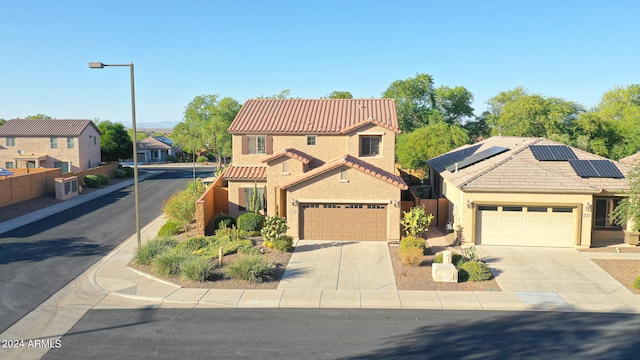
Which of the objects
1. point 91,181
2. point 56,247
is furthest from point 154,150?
point 56,247

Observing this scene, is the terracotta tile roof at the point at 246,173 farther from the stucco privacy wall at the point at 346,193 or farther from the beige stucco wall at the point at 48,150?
the beige stucco wall at the point at 48,150

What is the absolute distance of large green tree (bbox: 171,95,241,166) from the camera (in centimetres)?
5450

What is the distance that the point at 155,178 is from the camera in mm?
55781

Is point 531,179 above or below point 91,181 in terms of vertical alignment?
above

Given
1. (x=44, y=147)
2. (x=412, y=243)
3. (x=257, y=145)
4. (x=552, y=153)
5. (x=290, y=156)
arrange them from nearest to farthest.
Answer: (x=412, y=243) → (x=552, y=153) → (x=290, y=156) → (x=257, y=145) → (x=44, y=147)

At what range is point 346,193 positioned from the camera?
81.3ft

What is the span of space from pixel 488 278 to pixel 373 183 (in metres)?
7.93

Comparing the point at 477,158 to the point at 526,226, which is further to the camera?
the point at 477,158

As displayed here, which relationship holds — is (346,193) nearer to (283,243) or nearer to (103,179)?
(283,243)

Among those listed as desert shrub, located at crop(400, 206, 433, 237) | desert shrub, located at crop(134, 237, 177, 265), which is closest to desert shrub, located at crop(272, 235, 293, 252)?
desert shrub, located at crop(134, 237, 177, 265)

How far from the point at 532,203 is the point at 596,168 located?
4616 mm

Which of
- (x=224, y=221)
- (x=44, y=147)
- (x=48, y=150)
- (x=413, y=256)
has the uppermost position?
(x=44, y=147)

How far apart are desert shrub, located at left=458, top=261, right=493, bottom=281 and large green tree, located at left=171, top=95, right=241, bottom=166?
39.2 metres

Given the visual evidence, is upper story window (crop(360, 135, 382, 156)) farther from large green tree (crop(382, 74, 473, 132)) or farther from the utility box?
large green tree (crop(382, 74, 473, 132))
